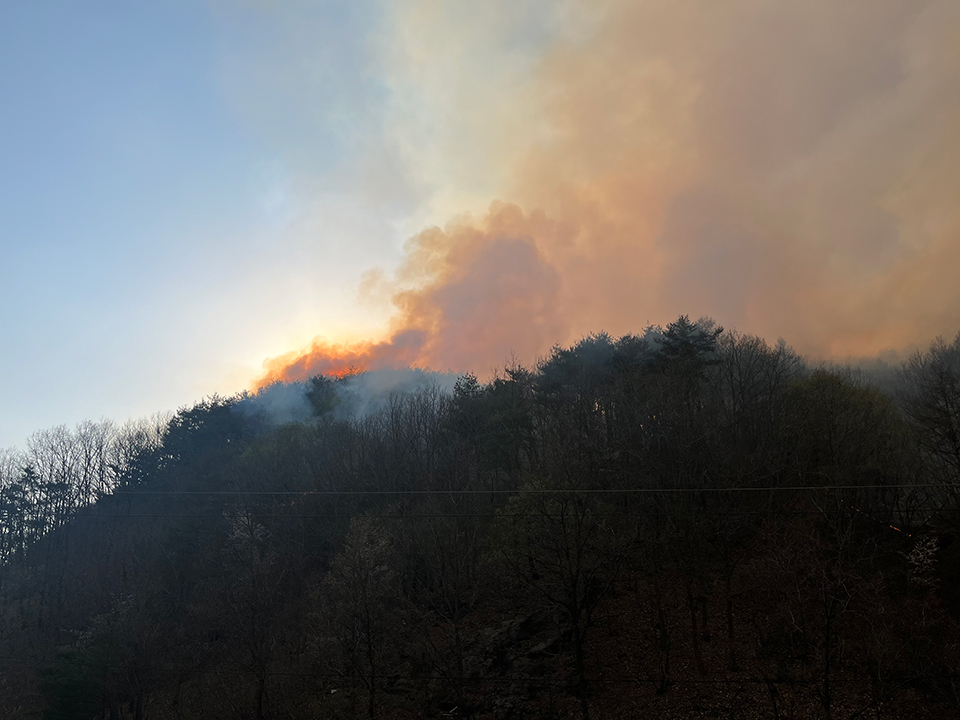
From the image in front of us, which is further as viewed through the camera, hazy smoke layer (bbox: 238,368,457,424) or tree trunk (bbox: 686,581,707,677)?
hazy smoke layer (bbox: 238,368,457,424)

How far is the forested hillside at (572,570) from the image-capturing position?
1040 inches

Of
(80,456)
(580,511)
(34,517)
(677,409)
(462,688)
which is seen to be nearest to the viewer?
(580,511)

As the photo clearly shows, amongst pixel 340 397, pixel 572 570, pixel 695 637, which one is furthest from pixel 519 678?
pixel 340 397

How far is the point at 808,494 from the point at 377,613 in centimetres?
2683

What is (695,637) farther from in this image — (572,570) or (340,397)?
(340,397)

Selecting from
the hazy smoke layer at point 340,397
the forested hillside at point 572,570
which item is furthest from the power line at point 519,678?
the hazy smoke layer at point 340,397

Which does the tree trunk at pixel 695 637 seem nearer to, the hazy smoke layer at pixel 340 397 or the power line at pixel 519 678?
the power line at pixel 519 678

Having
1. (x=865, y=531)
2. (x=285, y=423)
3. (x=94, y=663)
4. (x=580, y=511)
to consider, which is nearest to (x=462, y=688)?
(x=580, y=511)

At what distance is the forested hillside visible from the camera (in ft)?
86.7

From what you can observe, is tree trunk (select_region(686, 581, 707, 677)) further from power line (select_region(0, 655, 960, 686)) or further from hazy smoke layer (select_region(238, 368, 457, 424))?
hazy smoke layer (select_region(238, 368, 457, 424))

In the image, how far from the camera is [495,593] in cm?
3519

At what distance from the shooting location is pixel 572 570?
2625cm

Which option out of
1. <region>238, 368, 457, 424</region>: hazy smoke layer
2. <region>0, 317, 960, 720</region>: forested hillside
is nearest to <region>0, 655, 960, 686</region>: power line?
<region>0, 317, 960, 720</region>: forested hillside

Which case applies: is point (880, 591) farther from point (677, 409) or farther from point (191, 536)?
point (191, 536)
